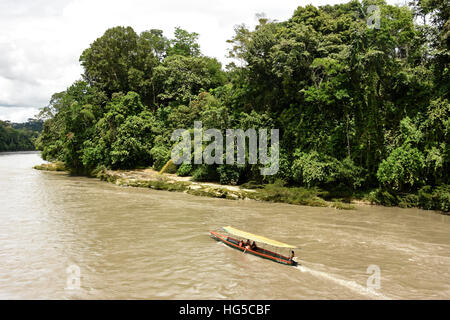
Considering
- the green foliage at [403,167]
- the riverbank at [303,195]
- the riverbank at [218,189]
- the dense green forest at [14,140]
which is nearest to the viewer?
the riverbank at [303,195]

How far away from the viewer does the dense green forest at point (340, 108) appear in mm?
18969

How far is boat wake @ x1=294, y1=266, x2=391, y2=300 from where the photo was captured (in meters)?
8.30

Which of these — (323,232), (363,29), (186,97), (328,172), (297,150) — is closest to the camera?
(323,232)

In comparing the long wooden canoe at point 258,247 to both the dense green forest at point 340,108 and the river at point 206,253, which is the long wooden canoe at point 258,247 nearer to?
the river at point 206,253

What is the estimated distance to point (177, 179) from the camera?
2912 centimetres

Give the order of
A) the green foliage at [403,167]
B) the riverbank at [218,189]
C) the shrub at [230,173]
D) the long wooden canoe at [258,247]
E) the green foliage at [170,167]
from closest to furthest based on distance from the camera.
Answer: the long wooden canoe at [258,247] → the green foliage at [403,167] → the riverbank at [218,189] → the shrub at [230,173] → the green foliage at [170,167]

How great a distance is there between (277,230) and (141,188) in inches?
668

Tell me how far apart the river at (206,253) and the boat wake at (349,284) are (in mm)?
29

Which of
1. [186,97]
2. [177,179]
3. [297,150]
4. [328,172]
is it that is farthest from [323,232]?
[186,97]

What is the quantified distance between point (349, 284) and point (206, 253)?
4.85 meters

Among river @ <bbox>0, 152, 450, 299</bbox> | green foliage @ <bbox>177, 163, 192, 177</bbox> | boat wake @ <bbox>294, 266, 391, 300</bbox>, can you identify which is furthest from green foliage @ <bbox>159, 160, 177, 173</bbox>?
boat wake @ <bbox>294, 266, 391, 300</bbox>

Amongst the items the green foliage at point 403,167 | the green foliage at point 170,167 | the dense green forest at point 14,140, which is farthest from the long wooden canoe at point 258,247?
the dense green forest at point 14,140

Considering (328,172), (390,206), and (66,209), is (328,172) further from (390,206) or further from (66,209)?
(66,209)

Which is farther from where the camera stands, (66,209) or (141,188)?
(141,188)
